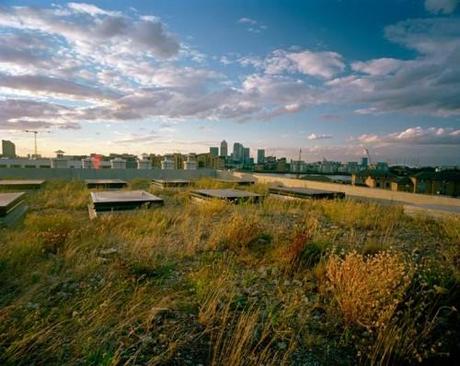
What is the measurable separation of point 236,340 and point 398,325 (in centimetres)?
151

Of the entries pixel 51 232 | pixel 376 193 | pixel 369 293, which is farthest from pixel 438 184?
pixel 51 232

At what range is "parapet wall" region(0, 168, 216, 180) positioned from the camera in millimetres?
16469

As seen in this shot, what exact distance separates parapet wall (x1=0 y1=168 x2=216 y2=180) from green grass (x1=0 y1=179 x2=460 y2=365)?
14.3 m

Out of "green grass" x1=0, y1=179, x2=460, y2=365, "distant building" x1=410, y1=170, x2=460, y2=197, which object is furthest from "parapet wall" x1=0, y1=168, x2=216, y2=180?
"green grass" x1=0, y1=179, x2=460, y2=365

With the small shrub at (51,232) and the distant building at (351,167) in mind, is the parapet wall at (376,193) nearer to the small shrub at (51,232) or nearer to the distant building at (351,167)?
the small shrub at (51,232)

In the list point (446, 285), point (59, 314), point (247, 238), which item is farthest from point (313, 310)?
point (59, 314)

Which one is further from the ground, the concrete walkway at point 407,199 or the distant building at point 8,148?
the distant building at point 8,148

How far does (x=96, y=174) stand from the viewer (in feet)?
60.1

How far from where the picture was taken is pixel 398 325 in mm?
2396

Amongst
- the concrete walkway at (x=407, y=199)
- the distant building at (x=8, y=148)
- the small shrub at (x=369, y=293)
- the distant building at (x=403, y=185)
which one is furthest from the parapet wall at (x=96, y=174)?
the distant building at (x=8, y=148)

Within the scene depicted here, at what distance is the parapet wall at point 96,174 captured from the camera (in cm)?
1647

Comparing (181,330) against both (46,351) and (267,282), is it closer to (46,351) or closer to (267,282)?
(46,351)

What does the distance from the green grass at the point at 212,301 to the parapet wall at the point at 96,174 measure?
561 inches

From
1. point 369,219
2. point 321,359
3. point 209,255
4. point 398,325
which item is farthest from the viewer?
point 369,219
